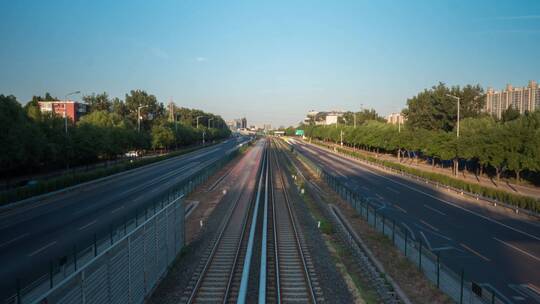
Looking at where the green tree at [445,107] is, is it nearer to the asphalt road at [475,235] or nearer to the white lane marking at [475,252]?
the asphalt road at [475,235]

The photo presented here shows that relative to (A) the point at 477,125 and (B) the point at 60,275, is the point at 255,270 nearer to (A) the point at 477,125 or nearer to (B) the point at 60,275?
(B) the point at 60,275

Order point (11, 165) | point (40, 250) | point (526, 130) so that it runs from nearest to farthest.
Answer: point (40, 250), point (11, 165), point (526, 130)

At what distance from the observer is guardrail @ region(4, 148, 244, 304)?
867cm

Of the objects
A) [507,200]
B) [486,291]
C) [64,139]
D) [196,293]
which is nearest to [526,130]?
[507,200]

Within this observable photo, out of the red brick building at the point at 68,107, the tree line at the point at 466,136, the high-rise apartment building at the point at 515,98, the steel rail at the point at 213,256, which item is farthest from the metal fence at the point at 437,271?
the red brick building at the point at 68,107

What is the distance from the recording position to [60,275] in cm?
1341

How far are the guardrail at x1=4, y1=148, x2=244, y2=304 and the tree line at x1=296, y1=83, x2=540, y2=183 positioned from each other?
37433mm

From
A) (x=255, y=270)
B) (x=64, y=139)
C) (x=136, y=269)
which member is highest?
(x=64, y=139)

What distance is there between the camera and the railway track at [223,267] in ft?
45.4

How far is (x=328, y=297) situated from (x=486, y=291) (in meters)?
5.37

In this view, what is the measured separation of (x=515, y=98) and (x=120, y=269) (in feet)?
472

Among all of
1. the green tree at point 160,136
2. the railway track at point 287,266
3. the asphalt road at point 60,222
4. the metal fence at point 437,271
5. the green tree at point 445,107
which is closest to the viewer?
the metal fence at point 437,271

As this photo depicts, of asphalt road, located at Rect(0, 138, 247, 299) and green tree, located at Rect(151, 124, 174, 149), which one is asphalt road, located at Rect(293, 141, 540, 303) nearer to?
asphalt road, located at Rect(0, 138, 247, 299)

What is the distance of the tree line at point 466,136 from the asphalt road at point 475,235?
851 cm
